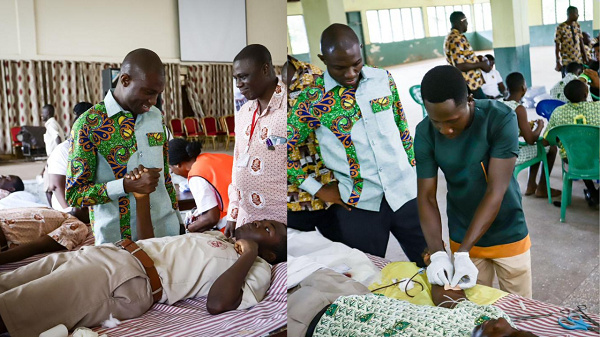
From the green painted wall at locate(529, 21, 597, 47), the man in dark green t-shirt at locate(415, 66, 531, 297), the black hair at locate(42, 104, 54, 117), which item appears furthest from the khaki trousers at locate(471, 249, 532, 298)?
the black hair at locate(42, 104, 54, 117)

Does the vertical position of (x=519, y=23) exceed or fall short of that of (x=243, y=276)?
it exceeds it

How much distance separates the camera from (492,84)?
1.00m

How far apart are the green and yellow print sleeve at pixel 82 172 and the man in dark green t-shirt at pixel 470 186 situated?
0.76m

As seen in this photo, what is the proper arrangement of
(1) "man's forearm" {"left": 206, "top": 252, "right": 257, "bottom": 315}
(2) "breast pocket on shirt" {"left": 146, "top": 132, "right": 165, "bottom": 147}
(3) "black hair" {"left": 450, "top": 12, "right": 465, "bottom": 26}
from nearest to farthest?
(3) "black hair" {"left": 450, "top": 12, "right": 465, "bottom": 26}
(2) "breast pocket on shirt" {"left": 146, "top": 132, "right": 165, "bottom": 147}
(1) "man's forearm" {"left": 206, "top": 252, "right": 257, "bottom": 315}

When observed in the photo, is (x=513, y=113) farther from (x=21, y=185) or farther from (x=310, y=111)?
(x=21, y=185)

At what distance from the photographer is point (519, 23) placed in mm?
1025

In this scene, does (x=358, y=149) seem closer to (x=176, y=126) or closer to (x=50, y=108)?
(x=176, y=126)

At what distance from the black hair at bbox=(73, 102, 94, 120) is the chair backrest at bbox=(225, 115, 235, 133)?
1.06 ft

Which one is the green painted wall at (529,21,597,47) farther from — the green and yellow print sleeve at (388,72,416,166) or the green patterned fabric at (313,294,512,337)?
the green patterned fabric at (313,294,512,337)

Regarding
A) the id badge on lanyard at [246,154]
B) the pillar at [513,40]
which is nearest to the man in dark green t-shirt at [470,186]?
the pillar at [513,40]

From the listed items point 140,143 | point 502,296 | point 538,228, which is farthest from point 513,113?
point 140,143

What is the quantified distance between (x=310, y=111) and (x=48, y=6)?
2.09 feet

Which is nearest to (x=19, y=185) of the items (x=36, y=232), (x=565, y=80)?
(x=36, y=232)

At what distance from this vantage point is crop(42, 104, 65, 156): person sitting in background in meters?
1.14
